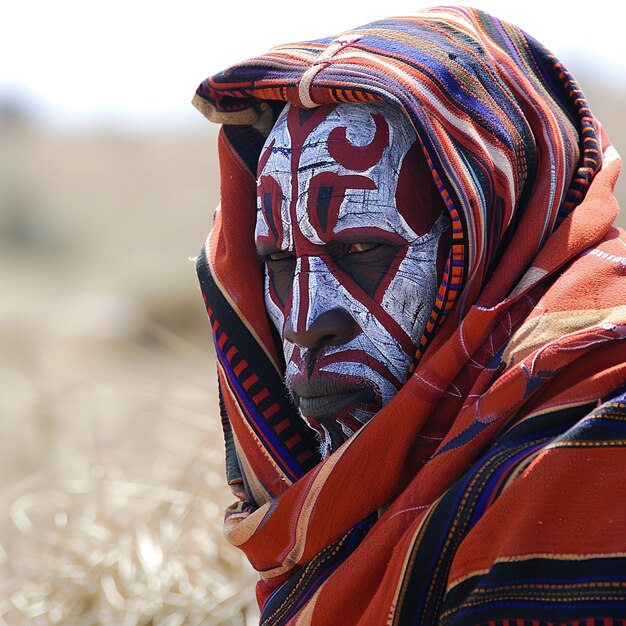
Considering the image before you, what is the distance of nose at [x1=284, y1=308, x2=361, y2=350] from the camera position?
6.44ft

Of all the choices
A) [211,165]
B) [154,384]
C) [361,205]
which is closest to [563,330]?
[361,205]

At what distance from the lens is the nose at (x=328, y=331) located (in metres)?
1.96

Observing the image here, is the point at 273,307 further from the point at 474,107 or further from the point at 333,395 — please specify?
the point at 474,107

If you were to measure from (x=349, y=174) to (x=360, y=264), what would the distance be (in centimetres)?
19

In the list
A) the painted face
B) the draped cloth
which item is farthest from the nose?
the draped cloth

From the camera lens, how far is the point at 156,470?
4.31m

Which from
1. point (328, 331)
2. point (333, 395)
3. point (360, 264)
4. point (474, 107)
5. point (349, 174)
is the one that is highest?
point (474, 107)

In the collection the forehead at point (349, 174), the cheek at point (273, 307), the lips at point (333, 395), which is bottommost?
the lips at point (333, 395)

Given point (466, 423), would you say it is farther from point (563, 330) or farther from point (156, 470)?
point (156, 470)

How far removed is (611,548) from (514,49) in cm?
114

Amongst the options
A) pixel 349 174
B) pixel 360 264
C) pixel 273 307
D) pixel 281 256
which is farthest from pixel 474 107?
pixel 273 307

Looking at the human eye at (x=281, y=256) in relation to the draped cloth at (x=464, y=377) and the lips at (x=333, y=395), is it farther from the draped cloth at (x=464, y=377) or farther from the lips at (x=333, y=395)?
the lips at (x=333, y=395)

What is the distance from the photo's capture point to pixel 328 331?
6.44 ft

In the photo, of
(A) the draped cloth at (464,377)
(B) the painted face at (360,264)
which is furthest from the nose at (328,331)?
(A) the draped cloth at (464,377)
